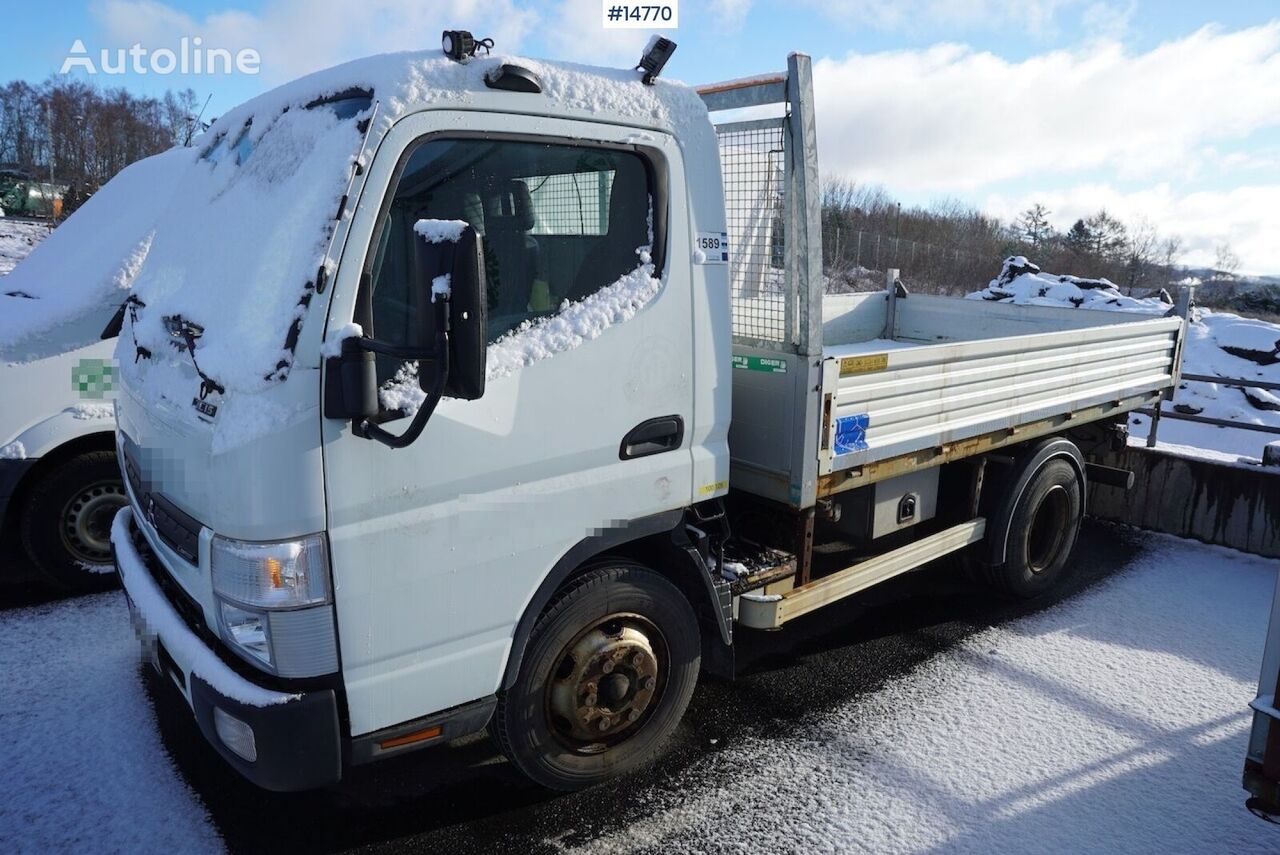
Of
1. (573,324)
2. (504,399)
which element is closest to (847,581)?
(573,324)

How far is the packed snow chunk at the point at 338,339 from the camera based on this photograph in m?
2.20

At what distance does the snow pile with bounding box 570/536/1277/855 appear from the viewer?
122 inches

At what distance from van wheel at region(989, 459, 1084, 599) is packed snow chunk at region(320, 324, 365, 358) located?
415 cm

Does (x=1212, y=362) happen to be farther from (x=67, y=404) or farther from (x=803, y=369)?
(x=67, y=404)

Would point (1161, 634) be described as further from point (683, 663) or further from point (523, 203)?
point (523, 203)

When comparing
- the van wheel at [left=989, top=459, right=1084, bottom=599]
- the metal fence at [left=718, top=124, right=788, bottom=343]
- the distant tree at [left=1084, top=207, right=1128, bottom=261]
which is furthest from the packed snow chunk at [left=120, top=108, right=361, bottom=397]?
the distant tree at [left=1084, top=207, right=1128, bottom=261]

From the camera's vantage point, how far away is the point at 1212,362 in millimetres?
17203

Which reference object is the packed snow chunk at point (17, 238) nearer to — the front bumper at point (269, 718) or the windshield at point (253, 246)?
the windshield at point (253, 246)

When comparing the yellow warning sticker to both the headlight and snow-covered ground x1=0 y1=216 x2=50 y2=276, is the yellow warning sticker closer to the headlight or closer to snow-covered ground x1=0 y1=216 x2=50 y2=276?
the headlight

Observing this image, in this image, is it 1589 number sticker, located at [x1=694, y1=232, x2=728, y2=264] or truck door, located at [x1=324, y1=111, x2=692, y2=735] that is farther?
1589 number sticker, located at [x1=694, y1=232, x2=728, y2=264]

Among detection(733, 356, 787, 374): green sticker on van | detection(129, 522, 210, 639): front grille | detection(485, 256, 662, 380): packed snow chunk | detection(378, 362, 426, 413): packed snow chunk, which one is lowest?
detection(129, 522, 210, 639): front grille

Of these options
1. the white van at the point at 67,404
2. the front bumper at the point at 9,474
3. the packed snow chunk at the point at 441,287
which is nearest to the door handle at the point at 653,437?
the packed snow chunk at the point at 441,287

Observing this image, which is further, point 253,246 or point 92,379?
point 92,379

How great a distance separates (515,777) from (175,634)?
145 cm
